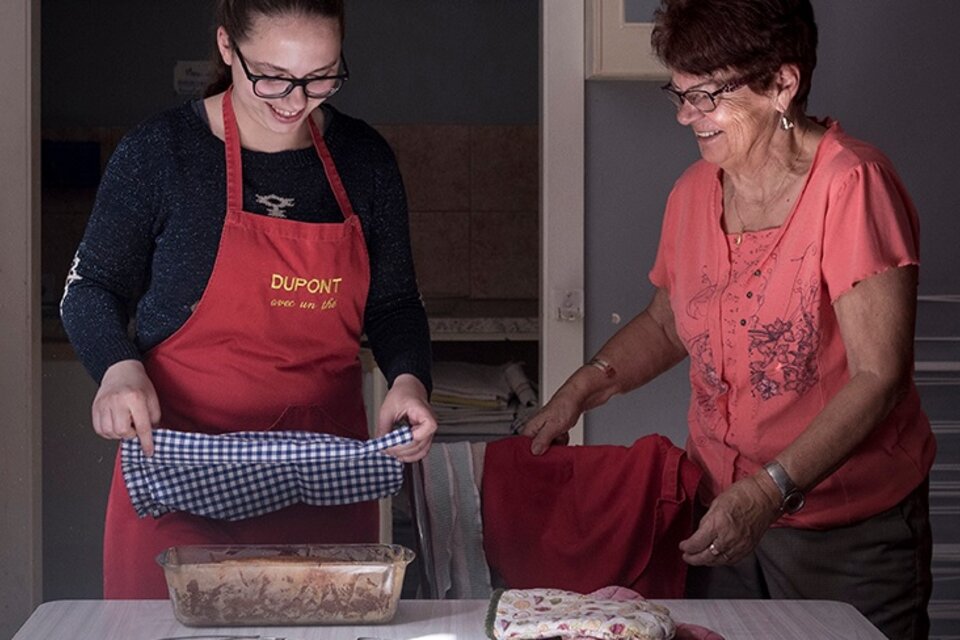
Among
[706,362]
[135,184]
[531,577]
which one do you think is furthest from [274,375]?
[706,362]

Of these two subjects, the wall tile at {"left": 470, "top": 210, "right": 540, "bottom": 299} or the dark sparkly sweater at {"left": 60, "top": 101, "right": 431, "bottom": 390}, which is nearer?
the dark sparkly sweater at {"left": 60, "top": 101, "right": 431, "bottom": 390}

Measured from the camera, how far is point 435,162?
508 centimetres

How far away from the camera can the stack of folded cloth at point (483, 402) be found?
4301 mm

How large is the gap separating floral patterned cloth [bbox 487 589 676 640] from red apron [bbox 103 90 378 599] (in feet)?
1.70

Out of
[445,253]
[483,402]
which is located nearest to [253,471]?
[483,402]

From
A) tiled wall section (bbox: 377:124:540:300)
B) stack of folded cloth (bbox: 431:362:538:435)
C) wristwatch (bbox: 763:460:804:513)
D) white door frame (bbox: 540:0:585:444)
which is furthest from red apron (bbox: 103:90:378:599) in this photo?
tiled wall section (bbox: 377:124:540:300)

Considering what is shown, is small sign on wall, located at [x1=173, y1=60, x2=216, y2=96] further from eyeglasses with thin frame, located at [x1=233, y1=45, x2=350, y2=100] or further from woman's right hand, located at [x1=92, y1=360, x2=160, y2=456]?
woman's right hand, located at [x1=92, y1=360, x2=160, y2=456]

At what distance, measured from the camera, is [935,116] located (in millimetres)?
3035

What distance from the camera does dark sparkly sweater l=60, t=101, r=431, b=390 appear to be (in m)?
1.93

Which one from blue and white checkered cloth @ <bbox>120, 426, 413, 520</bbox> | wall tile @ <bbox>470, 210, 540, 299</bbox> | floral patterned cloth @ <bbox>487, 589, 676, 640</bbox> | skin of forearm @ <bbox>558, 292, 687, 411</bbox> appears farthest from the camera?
wall tile @ <bbox>470, 210, 540, 299</bbox>

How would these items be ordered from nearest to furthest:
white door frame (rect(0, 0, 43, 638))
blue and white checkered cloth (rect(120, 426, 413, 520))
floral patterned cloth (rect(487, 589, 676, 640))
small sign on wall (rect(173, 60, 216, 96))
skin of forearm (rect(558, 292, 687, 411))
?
floral patterned cloth (rect(487, 589, 676, 640)) < blue and white checkered cloth (rect(120, 426, 413, 520)) < skin of forearm (rect(558, 292, 687, 411)) < white door frame (rect(0, 0, 43, 638)) < small sign on wall (rect(173, 60, 216, 96))

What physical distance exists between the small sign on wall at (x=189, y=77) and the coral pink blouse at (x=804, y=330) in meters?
3.23

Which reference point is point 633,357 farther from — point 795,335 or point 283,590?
point 283,590

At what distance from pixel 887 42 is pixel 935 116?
0.19 metres
